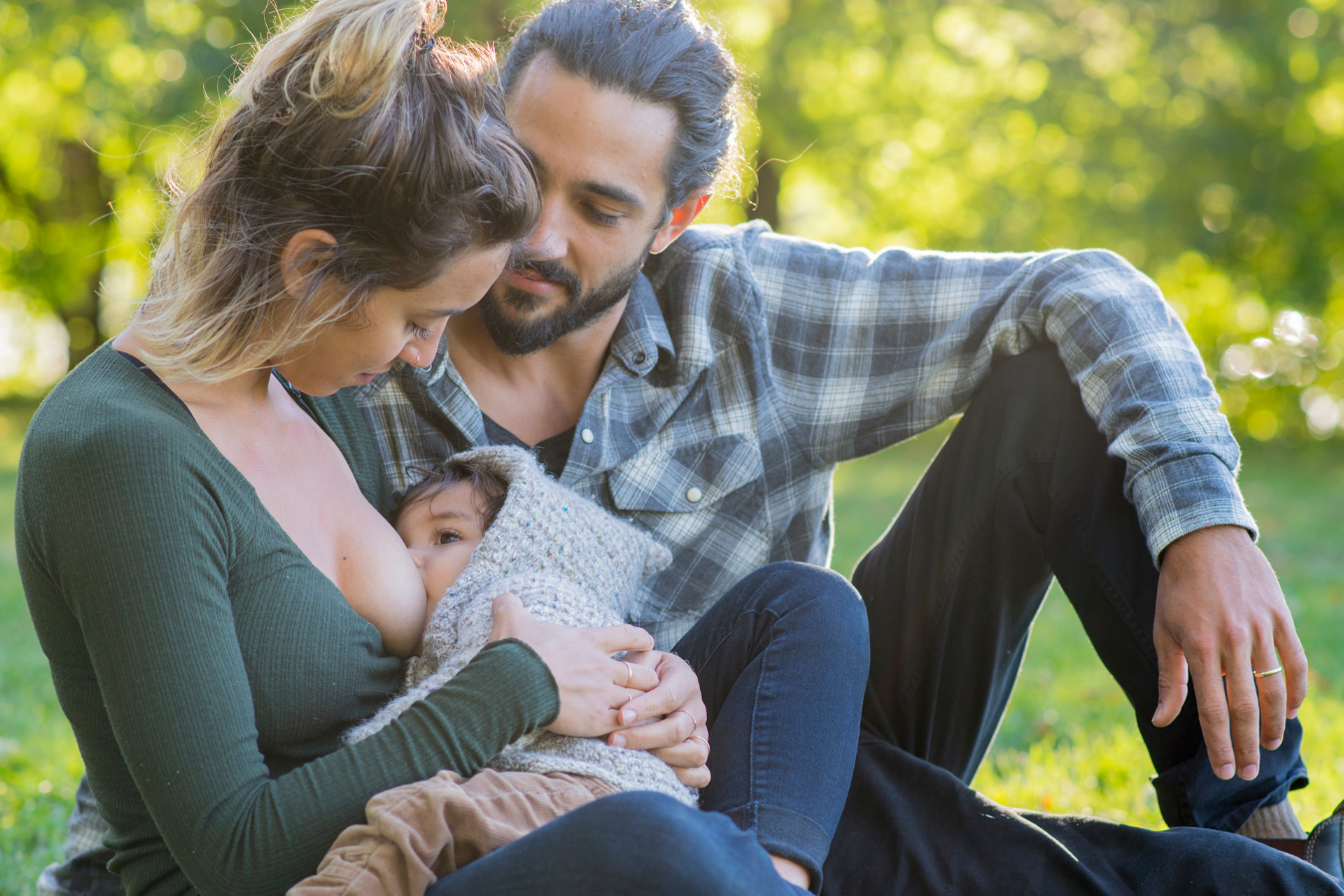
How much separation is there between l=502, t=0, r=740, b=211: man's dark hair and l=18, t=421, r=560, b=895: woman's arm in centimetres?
137

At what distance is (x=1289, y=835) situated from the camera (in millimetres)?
1910

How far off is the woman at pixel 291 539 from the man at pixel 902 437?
11.2 inches

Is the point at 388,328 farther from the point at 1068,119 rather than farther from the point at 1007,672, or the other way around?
the point at 1068,119

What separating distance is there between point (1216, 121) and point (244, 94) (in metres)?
9.77

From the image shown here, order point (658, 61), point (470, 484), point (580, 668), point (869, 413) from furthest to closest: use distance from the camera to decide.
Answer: point (869, 413) < point (658, 61) < point (470, 484) < point (580, 668)

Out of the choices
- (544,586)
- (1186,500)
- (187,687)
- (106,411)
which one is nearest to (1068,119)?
(1186,500)

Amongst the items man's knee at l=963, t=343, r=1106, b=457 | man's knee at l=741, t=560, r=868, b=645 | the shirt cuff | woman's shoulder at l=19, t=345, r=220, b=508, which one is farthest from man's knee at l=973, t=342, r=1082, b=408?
woman's shoulder at l=19, t=345, r=220, b=508

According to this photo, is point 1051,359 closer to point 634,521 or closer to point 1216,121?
point 634,521

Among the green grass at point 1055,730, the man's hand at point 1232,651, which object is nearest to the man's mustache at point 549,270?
the man's hand at point 1232,651

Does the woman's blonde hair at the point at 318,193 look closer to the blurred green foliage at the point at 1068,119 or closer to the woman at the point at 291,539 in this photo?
the woman at the point at 291,539

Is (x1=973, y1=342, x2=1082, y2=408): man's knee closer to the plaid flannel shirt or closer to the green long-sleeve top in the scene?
the plaid flannel shirt

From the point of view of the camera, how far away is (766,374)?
257cm

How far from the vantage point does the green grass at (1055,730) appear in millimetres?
2611

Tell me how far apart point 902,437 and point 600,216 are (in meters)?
0.88
